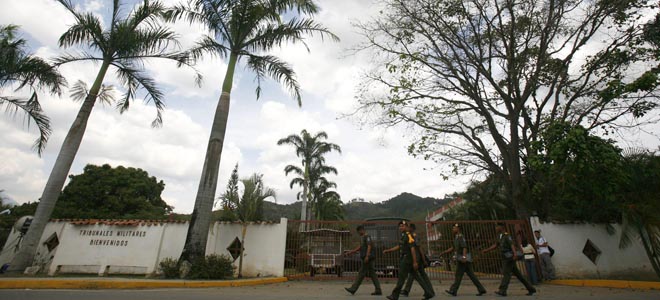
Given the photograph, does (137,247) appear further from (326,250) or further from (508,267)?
(508,267)

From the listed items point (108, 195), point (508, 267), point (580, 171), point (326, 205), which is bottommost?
point (508, 267)

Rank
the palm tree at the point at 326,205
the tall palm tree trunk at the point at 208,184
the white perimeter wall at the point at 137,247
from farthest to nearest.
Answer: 1. the palm tree at the point at 326,205
2. the white perimeter wall at the point at 137,247
3. the tall palm tree trunk at the point at 208,184

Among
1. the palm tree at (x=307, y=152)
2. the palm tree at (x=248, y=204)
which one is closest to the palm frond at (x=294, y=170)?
the palm tree at (x=307, y=152)

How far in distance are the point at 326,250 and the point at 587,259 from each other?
321 inches

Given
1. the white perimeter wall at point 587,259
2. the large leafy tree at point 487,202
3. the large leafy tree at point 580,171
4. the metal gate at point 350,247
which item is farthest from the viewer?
the large leafy tree at point 487,202

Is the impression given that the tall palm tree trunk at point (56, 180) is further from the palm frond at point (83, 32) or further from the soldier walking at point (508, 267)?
the soldier walking at point (508, 267)

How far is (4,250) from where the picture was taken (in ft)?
34.3

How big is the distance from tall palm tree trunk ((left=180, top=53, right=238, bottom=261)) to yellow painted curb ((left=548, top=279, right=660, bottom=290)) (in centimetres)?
1041

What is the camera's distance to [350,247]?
421 inches

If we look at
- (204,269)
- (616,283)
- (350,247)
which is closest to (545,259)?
(616,283)

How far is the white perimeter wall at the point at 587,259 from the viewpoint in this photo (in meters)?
9.90

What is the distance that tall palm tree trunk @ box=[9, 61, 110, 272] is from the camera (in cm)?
934

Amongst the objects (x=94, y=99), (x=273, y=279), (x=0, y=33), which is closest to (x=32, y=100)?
(x=94, y=99)

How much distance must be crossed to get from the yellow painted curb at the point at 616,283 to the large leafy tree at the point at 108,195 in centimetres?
2525
